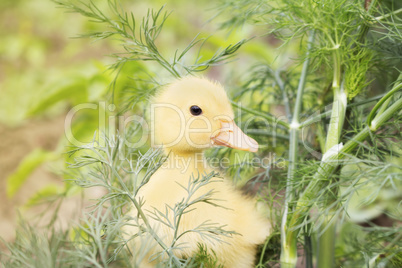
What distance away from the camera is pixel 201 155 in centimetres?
79

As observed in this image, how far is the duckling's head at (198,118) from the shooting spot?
29.0 inches

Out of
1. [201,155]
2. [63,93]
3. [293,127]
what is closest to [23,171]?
[63,93]

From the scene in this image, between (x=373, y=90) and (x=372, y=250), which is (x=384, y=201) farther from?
(x=372, y=250)

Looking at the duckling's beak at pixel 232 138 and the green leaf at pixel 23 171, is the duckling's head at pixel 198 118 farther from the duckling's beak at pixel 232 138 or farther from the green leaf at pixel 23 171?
the green leaf at pixel 23 171

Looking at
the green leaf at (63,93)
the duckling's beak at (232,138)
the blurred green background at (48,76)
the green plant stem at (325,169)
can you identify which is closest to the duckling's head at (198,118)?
the duckling's beak at (232,138)

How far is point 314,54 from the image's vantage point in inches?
29.2

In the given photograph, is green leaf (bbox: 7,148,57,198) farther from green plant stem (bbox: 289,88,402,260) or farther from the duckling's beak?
green plant stem (bbox: 289,88,402,260)

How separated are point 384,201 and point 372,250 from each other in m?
0.83

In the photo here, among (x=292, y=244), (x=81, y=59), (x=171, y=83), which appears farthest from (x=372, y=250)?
(x=81, y=59)

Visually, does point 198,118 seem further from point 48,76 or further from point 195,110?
point 48,76

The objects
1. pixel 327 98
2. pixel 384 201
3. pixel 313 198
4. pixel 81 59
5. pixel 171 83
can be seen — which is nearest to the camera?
pixel 313 198

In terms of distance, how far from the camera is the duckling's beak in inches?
28.4

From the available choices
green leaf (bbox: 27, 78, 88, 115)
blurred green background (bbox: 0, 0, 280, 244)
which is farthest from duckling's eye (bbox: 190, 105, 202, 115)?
green leaf (bbox: 27, 78, 88, 115)

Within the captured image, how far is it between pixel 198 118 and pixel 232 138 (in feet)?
0.22
